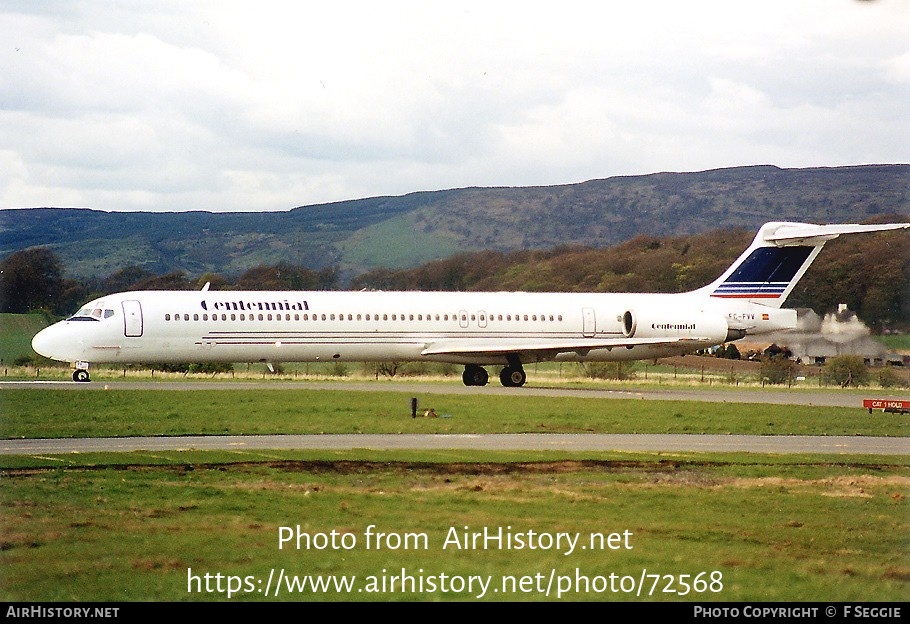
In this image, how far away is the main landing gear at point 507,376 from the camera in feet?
160

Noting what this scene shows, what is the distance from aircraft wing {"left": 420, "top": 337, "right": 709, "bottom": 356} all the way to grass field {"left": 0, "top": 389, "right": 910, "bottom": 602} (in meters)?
21.7

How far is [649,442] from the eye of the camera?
2739 centimetres

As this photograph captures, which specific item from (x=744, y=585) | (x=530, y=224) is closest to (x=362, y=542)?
(x=744, y=585)

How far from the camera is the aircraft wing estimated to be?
48094mm

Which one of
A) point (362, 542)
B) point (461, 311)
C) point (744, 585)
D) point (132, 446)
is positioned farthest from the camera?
point (461, 311)

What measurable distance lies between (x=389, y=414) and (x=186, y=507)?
15.9 meters

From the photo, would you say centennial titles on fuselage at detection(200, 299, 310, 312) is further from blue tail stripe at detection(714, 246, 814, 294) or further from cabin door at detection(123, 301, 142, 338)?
blue tail stripe at detection(714, 246, 814, 294)

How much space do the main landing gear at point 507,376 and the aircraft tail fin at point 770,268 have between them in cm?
979

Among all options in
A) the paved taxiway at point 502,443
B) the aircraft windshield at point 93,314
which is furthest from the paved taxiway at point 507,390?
the paved taxiway at point 502,443

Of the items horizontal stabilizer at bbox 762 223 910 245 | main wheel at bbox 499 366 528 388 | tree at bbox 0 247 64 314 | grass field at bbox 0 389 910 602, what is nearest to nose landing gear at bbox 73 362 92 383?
main wheel at bbox 499 366 528 388

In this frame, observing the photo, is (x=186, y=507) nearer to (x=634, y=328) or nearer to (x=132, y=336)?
(x=132, y=336)

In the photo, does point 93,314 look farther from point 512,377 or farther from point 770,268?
point 770,268

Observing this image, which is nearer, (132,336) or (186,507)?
(186,507)

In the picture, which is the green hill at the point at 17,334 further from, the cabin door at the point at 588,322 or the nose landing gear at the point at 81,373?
the cabin door at the point at 588,322
